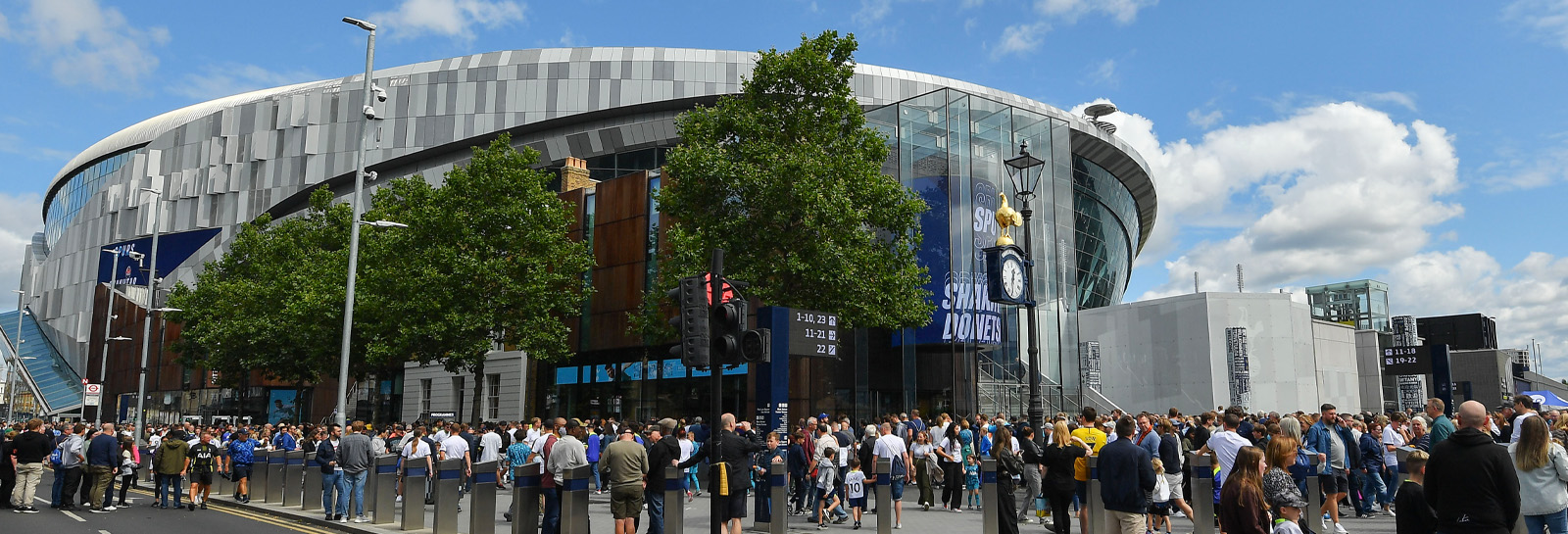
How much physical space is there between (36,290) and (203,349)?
85663 mm

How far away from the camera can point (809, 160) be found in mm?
25078

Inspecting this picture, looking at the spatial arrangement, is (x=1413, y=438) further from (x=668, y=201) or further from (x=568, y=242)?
(x=568, y=242)

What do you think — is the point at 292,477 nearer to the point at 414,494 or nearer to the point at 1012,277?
the point at 414,494

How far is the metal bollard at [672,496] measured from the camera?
12.1 m

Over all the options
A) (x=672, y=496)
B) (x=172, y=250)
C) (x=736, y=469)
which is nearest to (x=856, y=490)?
(x=736, y=469)

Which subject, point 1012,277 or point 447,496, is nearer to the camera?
point 447,496

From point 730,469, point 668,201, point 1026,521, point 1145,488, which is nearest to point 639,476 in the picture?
point 730,469

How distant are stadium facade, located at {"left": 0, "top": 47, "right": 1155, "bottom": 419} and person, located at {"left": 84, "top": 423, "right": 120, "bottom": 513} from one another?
679 inches

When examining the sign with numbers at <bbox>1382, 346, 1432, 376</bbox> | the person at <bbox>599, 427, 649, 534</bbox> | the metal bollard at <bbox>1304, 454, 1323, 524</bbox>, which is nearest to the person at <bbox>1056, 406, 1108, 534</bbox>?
the metal bollard at <bbox>1304, 454, 1323, 524</bbox>

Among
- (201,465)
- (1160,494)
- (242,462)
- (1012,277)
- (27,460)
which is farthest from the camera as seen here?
(1012,277)

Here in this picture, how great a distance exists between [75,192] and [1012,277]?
11576 centimetres

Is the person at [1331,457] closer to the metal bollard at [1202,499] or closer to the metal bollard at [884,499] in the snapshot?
the metal bollard at [1202,499]

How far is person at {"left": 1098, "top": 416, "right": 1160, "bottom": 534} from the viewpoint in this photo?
30.1 feet

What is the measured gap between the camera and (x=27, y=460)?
17047mm
